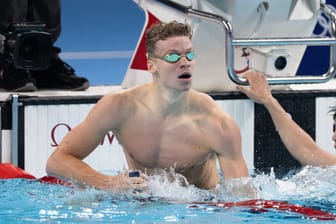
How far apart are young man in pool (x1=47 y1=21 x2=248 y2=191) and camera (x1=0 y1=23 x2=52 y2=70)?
2.06 feet

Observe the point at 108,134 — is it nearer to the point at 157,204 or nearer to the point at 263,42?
the point at 263,42

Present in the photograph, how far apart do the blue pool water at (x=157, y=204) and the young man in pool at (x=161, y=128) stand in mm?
84

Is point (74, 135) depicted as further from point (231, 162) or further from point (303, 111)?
point (303, 111)

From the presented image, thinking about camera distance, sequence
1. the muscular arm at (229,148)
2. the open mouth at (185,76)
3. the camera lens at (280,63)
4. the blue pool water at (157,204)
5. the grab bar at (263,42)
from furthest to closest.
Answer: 1. the camera lens at (280,63)
2. the grab bar at (263,42)
3. the muscular arm at (229,148)
4. the open mouth at (185,76)
5. the blue pool water at (157,204)

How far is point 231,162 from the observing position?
405cm

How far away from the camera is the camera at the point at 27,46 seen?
4605 mm

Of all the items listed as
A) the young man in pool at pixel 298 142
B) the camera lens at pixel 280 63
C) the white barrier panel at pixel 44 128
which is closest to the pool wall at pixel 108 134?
the white barrier panel at pixel 44 128

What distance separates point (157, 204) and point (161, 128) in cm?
32

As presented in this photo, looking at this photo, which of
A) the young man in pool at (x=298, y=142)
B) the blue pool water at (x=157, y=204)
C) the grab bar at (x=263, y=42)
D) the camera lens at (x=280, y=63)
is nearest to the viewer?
the blue pool water at (x=157, y=204)

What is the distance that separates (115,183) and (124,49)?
3.10 meters

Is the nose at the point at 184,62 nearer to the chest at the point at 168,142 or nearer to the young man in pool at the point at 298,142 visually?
the chest at the point at 168,142

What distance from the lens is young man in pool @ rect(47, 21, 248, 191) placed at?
4008 millimetres

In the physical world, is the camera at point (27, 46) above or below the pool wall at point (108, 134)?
above

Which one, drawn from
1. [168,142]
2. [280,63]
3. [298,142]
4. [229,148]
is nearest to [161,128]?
[168,142]
